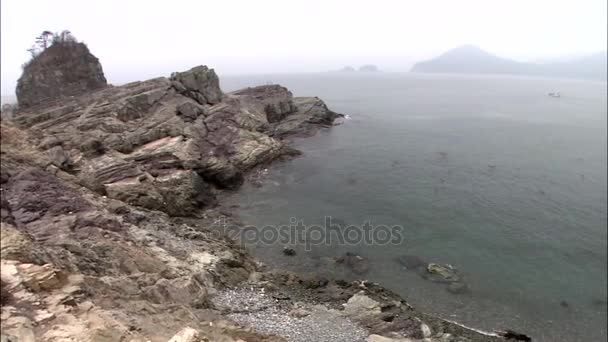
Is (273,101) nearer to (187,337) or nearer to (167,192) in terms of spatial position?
(167,192)

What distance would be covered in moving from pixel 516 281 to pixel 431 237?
9798 mm

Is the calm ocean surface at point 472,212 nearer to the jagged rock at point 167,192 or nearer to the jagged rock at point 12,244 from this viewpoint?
the jagged rock at point 167,192

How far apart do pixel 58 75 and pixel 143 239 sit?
5153cm

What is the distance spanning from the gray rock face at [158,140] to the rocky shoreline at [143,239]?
22 cm

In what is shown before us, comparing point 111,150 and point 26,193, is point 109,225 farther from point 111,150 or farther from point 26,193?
point 111,150

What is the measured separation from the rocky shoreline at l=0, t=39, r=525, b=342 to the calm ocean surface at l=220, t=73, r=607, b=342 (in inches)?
165

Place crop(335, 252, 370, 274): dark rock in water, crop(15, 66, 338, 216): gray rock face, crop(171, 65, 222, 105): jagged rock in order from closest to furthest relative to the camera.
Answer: crop(335, 252, 370, 274): dark rock in water → crop(15, 66, 338, 216): gray rock face → crop(171, 65, 222, 105): jagged rock

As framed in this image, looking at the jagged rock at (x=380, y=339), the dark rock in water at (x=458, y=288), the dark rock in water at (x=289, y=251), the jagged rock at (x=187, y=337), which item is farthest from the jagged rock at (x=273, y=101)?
the jagged rock at (x=187, y=337)

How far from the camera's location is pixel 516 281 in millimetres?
36500

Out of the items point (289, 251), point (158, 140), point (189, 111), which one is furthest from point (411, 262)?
point (189, 111)

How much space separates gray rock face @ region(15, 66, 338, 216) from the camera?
43.7 metres

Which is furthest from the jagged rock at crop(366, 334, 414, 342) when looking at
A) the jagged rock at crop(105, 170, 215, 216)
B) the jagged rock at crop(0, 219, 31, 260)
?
the jagged rock at crop(105, 170, 215, 216)

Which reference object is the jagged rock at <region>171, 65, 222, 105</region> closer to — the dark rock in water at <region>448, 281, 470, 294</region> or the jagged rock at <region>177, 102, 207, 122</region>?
the jagged rock at <region>177, 102, 207, 122</region>

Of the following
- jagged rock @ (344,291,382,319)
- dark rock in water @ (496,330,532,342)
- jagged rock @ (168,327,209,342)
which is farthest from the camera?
dark rock in water @ (496,330,532,342)
